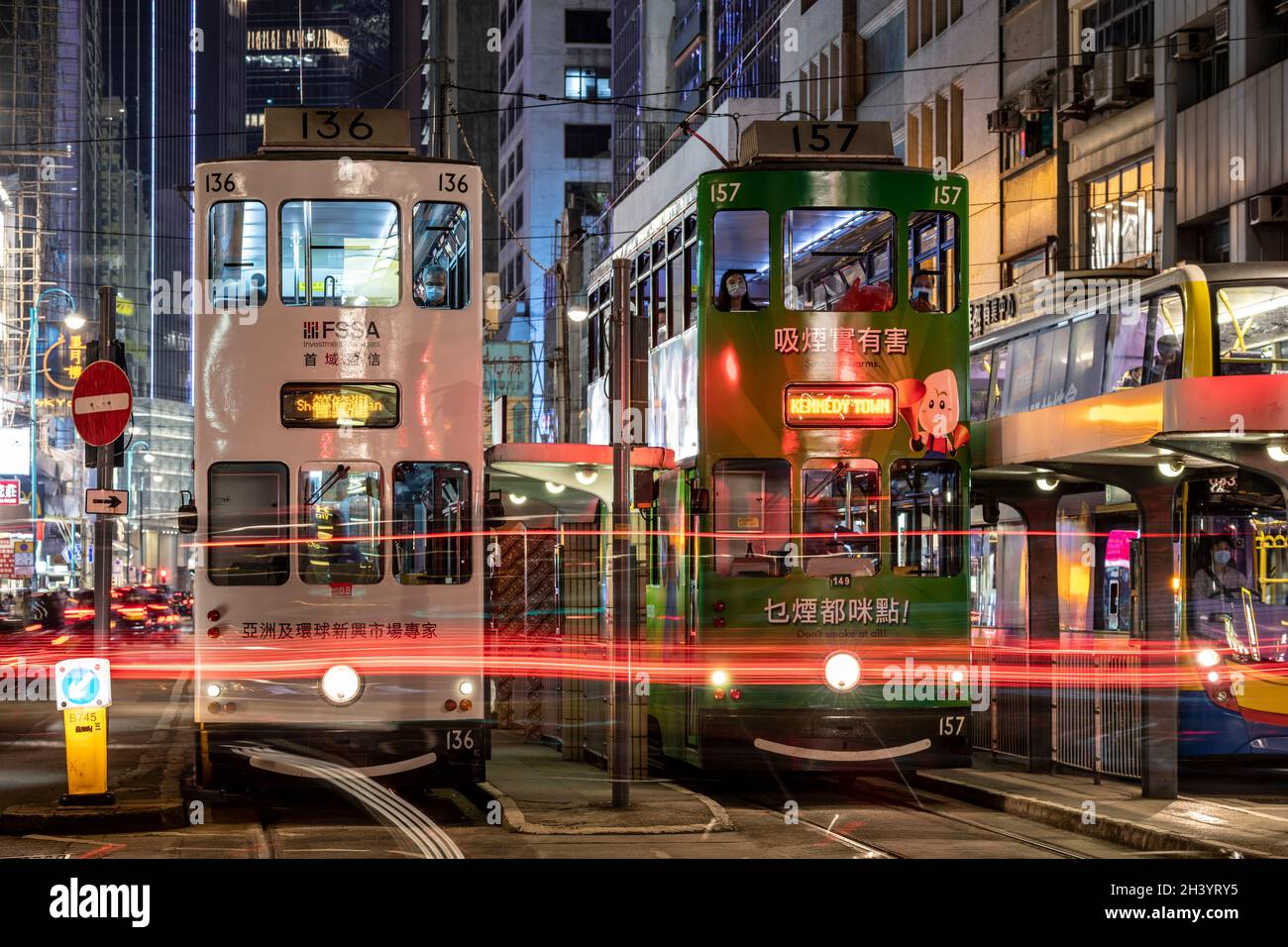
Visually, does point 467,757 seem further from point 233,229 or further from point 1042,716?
point 1042,716

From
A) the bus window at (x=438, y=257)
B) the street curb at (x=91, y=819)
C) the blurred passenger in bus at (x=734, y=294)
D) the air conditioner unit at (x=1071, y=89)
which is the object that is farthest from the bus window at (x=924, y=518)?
the air conditioner unit at (x=1071, y=89)

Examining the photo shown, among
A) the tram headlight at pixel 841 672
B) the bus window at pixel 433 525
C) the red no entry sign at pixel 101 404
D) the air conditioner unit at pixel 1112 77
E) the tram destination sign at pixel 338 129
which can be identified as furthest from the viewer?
the air conditioner unit at pixel 1112 77

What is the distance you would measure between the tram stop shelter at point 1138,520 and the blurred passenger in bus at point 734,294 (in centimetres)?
276

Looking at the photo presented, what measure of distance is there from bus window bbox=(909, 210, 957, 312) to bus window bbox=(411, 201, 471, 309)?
4.49m

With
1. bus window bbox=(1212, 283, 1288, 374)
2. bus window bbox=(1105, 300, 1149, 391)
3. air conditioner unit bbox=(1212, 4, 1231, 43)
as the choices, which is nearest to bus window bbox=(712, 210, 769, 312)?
bus window bbox=(1105, 300, 1149, 391)

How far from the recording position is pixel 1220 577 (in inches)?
830

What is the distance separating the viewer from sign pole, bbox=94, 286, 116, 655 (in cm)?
1667

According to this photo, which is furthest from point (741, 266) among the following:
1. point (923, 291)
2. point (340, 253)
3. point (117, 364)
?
point (117, 364)

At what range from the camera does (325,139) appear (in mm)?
16641

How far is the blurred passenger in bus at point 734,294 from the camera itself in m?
17.6

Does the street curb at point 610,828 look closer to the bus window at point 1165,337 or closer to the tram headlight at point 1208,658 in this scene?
the bus window at point 1165,337

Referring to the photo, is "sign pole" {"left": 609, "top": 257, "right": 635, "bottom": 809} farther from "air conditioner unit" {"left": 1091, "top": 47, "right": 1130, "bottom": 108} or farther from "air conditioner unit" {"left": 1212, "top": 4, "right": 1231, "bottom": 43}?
"air conditioner unit" {"left": 1091, "top": 47, "right": 1130, "bottom": 108}
